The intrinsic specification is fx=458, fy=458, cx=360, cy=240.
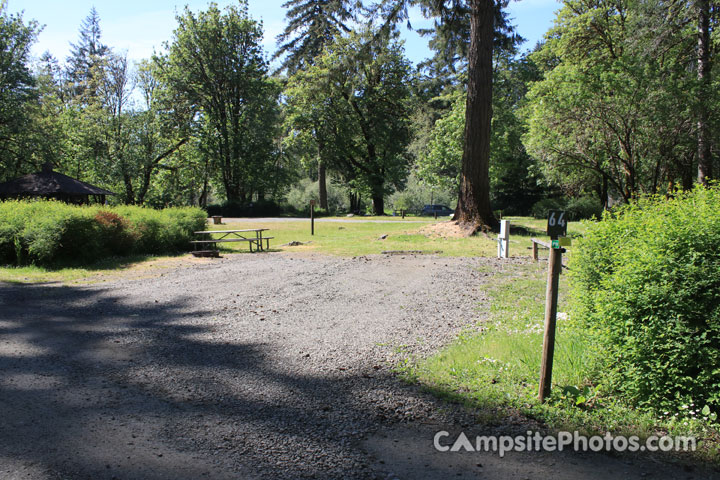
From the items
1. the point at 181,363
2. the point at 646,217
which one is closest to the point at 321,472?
the point at 181,363

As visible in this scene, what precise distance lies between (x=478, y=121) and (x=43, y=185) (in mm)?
24558

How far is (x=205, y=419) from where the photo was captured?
3658 millimetres

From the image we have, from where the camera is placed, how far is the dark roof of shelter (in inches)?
1028

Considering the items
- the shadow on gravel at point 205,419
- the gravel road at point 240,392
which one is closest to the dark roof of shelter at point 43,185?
the gravel road at point 240,392

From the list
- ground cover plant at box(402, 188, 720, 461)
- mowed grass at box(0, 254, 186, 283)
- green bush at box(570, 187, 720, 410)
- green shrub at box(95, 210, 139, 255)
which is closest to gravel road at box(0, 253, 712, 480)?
ground cover plant at box(402, 188, 720, 461)

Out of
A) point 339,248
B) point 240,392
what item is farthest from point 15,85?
point 240,392

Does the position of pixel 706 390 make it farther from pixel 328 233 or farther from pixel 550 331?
pixel 328 233

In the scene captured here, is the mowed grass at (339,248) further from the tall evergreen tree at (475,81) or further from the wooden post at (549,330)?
the wooden post at (549,330)

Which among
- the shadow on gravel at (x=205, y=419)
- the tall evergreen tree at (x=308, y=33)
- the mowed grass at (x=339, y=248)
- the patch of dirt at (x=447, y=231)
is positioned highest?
the tall evergreen tree at (x=308, y=33)

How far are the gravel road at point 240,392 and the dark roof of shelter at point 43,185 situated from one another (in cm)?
2109

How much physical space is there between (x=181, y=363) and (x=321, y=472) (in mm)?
2696

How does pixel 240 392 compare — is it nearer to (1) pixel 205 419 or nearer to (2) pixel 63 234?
(1) pixel 205 419

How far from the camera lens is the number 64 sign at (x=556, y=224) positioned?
399 cm

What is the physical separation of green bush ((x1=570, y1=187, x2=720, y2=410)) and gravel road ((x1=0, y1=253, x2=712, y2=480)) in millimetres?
837
